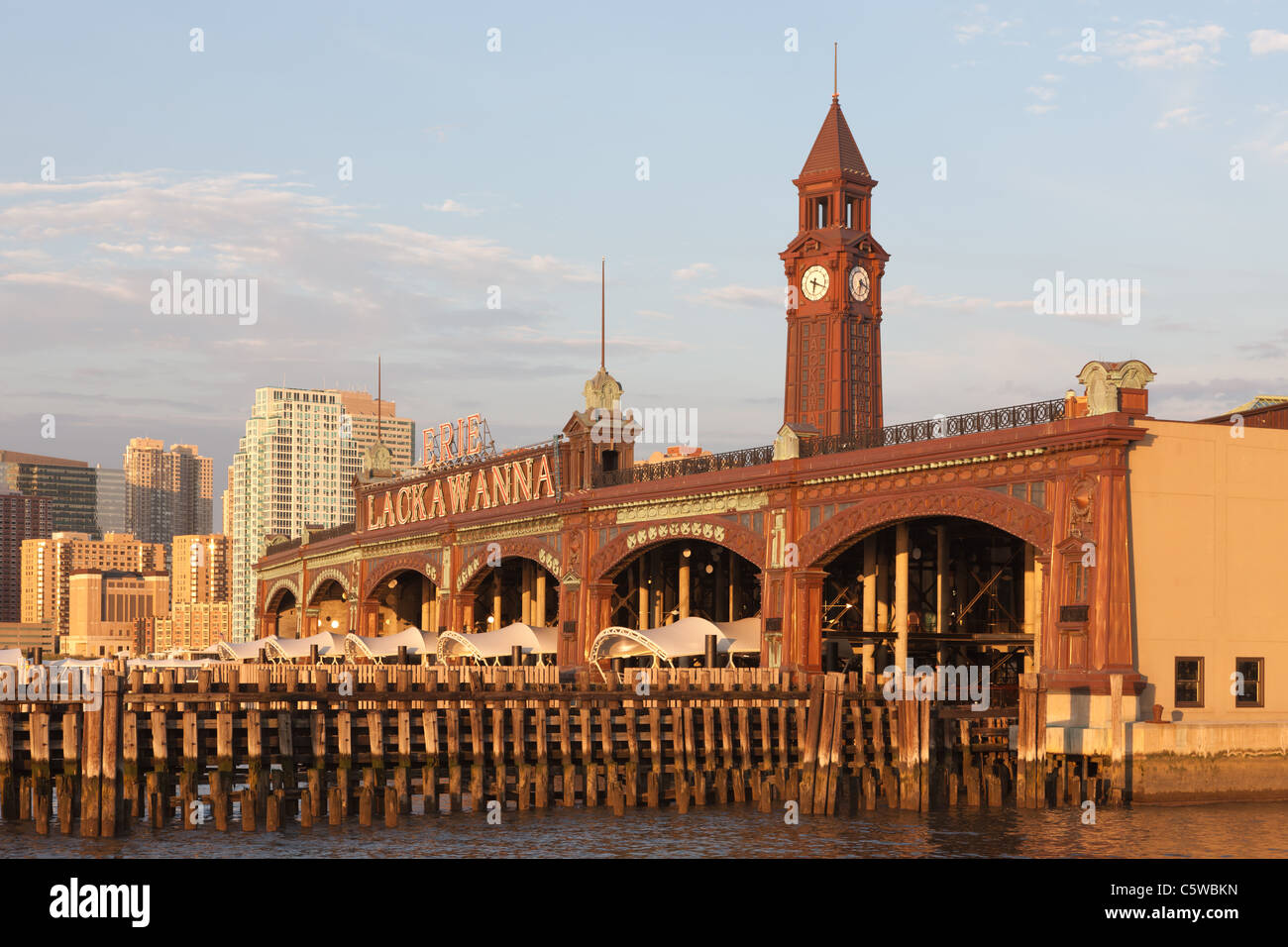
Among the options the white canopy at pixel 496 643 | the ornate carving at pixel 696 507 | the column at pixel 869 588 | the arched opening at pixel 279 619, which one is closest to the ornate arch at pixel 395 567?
the white canopy at pixel 496 643

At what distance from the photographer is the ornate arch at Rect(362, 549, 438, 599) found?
326 ft

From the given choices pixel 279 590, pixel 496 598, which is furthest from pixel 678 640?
pixel 279 590

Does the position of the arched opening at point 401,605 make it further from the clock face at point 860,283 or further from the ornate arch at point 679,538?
the clock face at point 860,283

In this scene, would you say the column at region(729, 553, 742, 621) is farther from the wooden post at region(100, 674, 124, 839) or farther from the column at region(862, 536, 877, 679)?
the wooden post at region(100, 674, 124, 839)

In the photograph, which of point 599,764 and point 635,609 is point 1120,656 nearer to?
point 599,764

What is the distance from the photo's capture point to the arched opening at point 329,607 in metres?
127

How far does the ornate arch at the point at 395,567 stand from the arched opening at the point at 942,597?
33367 mm

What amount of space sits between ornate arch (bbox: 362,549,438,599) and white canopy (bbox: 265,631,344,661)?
24.6 feet

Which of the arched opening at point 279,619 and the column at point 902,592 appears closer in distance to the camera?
the column at point 902,592

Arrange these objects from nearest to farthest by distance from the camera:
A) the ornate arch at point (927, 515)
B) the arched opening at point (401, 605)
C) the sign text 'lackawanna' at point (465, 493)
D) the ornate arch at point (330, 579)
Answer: the ornate arch at point (927, 515) → the sign text 'lackawanna' at point (465, 493) → the arched opening at point (401, 605) → the ornate arch at point (330, 579)

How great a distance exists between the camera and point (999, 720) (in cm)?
5197

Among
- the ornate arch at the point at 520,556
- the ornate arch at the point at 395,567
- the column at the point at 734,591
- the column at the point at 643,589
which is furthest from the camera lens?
the ornate arch at the point at 395,567
